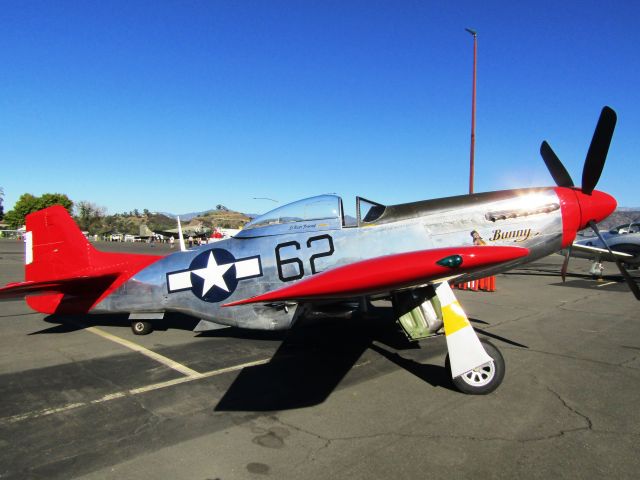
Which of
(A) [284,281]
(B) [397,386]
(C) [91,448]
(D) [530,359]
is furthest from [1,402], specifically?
(D) [530,359]

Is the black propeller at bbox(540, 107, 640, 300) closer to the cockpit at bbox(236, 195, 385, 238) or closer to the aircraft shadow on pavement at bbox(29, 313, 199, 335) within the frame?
the cockpit at bbox(236, 195, 385, 238)

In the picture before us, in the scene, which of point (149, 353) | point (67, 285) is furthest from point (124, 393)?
point (67, 285)

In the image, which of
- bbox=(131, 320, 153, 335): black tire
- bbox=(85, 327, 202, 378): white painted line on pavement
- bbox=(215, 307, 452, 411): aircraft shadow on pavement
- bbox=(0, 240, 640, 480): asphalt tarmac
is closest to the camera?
bbox=(0, 240, 640, 480): asphalt tarmac

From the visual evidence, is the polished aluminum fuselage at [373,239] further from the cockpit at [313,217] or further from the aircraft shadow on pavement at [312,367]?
the aircraft shadow on pavement at [312,367]

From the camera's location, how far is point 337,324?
27.4 ft

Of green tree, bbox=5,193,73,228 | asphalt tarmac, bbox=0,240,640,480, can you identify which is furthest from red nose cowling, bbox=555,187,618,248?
green tree, bbox=5,193,73,228

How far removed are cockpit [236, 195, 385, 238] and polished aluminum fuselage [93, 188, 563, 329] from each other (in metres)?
0.02

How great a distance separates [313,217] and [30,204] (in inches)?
4604

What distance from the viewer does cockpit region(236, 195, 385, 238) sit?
5.52 m

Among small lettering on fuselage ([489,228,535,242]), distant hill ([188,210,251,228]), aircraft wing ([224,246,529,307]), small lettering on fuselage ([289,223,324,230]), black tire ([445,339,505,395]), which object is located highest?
distant hill ([188,210,251,228])

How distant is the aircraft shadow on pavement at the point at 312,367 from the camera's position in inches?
173

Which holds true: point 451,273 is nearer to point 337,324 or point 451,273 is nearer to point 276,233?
point 276,233

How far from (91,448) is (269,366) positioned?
2.51 m

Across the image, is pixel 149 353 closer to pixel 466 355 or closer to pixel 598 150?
pixel 466 355
